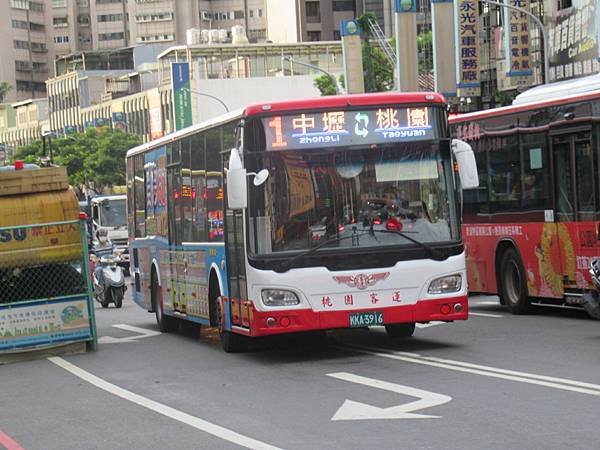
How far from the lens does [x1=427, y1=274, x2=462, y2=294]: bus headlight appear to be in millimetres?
16594

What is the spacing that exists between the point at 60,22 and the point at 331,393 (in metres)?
189

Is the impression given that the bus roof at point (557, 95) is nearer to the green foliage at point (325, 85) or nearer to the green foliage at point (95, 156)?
the green foliage at point (325, 85)

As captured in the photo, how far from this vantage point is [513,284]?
22500mm

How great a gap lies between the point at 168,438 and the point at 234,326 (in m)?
6.52

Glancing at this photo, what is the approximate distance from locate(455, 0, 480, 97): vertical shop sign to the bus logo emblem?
37.7 metres

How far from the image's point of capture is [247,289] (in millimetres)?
16625

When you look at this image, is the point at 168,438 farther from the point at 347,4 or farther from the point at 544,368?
the point at 347,4

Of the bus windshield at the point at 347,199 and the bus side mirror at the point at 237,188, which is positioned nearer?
the bus side mirror at the point at 237,188

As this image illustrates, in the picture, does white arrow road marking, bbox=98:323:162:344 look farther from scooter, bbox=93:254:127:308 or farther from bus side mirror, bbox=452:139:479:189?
scooter, bbox=93:254:127:308

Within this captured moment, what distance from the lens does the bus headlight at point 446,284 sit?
1659 centimetres

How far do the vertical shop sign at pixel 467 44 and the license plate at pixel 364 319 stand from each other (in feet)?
124

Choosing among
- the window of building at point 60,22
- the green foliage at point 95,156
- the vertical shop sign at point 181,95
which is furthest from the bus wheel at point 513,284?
the window of building at point 60,22

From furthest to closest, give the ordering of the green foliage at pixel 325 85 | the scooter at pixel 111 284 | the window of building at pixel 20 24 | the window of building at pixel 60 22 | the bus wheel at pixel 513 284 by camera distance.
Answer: the window of building at pixel 60 22
the window of building at pixel 20 24
the green foliage at pixel 325 85
the scooter at pixel 111 284
the bus wheel at pixel 513 284

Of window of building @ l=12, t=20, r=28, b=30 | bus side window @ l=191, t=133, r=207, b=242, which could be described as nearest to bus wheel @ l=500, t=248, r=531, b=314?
bus side window @ l=191, t=133, r=207, b=242
